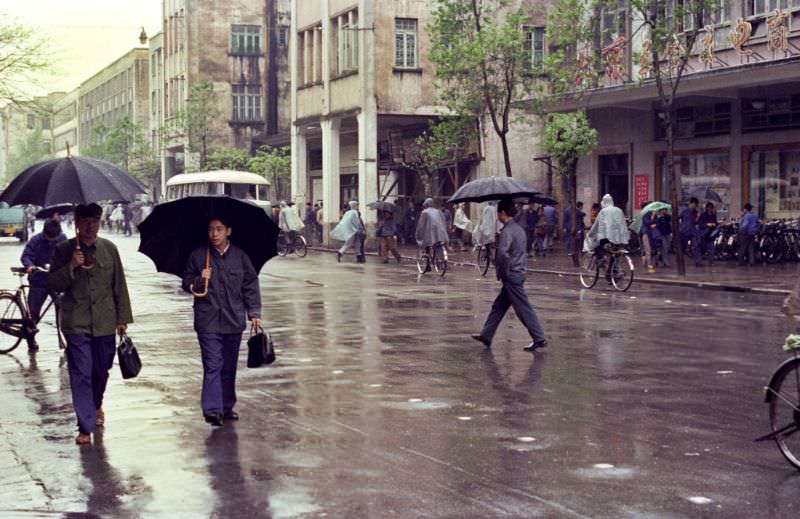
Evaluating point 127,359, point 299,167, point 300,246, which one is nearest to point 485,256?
point 300,246

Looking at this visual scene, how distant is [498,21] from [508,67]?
30.7 feet

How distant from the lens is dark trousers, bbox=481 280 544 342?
46.6 ft

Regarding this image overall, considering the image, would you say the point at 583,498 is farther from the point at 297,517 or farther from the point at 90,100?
the point at 90,100

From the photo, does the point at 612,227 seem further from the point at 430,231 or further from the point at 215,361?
the point at 215,361

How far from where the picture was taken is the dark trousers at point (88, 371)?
868 centimetres

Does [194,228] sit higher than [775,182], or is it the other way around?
[775,182]

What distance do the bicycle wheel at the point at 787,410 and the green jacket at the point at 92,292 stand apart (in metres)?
4.47

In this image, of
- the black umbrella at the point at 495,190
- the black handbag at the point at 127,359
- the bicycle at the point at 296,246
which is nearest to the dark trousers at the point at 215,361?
the black handbag at the point at 127,359

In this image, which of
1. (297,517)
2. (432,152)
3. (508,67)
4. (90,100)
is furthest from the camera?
(90,100)

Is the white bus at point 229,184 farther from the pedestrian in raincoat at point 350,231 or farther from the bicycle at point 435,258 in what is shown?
the bicycle at point 435,258

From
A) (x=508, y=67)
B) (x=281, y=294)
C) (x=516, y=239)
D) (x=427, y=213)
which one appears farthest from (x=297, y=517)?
(x=508, y=67)

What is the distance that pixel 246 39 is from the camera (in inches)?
2928

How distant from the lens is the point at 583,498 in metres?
6.84

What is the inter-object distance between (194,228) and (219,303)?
1.98ft
